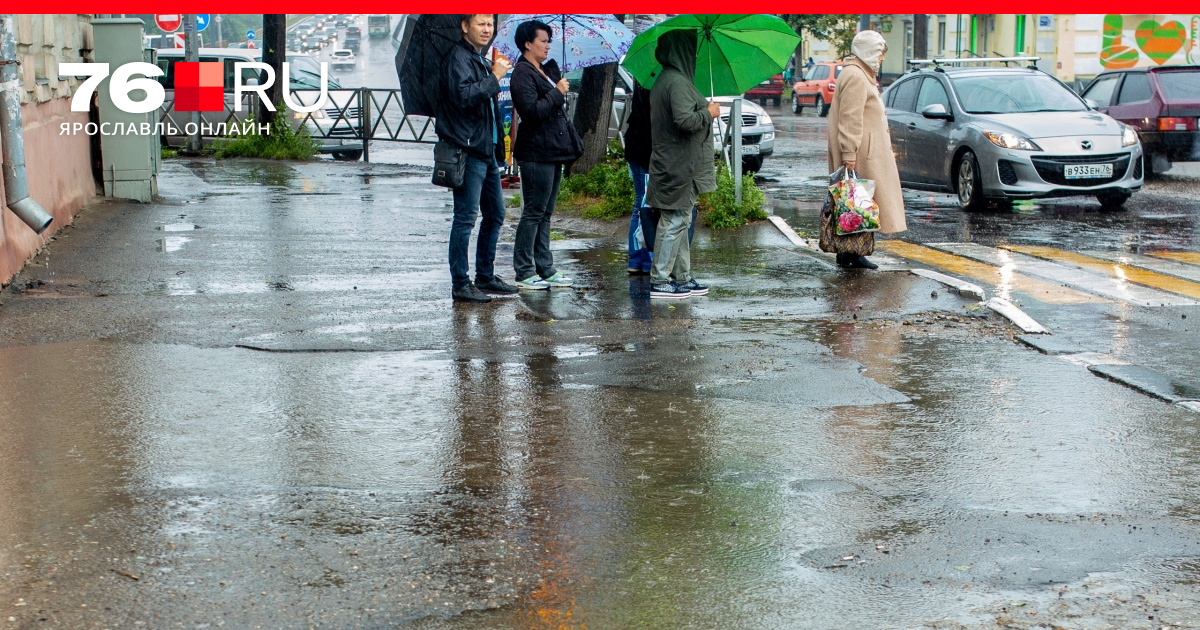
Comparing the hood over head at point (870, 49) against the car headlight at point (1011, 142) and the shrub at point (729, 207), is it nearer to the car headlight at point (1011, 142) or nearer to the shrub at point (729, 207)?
the shrub at point (729, 207)

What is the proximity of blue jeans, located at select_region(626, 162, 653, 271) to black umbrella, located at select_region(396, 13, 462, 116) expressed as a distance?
5.31 feet

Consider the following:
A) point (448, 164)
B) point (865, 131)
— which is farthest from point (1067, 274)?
point (448, 164)

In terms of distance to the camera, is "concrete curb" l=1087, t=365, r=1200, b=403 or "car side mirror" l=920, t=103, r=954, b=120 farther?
"car side mirror" l=920, t=103, r=954, b=120

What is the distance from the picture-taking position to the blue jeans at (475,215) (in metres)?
8.80

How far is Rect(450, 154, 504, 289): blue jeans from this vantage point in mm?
8805

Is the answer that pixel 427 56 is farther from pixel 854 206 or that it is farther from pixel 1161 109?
pixel 1161 109

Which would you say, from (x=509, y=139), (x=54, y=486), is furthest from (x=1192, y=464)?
(x=509, y=139)

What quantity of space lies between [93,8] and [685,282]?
8.17m

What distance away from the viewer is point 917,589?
4.05 metres

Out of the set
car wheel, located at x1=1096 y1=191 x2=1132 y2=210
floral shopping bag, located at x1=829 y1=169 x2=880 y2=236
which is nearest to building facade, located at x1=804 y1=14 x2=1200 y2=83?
car wheel, located at x1=1096 y1=191 x2=1132 y2=210

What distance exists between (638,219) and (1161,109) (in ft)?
36.9

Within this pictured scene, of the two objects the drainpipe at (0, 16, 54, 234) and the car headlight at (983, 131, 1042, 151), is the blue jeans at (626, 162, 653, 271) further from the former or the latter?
the car headlight at (983, 131, 1042, 151)

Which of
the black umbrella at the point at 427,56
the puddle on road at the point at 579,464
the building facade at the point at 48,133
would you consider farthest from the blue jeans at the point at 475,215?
the building facade at the point at 48,133

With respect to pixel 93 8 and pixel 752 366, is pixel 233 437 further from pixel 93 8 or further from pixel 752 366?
pixel 93 8
